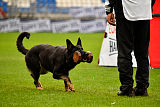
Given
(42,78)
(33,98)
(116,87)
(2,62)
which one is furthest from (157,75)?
(2,62)

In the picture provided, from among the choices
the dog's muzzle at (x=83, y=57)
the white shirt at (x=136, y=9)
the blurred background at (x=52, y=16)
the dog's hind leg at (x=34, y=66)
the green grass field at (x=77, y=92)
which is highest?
the white shirt at (x=136, y=9)

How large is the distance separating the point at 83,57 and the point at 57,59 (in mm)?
524

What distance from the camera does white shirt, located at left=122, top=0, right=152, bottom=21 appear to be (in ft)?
15.8

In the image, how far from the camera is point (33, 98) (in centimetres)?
493

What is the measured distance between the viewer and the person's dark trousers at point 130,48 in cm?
491

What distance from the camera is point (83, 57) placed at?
523 cm

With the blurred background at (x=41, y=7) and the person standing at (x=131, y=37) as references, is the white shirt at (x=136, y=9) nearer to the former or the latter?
the person standing at (x=131, y=37)

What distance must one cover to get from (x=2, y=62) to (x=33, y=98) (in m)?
5.96

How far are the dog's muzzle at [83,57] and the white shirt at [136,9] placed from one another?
80 cm

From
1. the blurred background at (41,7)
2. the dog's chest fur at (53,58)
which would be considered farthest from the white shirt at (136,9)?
the blurred background at (41,7)

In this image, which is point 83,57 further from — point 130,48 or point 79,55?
point 130,48

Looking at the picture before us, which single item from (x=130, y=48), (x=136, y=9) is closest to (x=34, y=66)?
(x=130, y=48)

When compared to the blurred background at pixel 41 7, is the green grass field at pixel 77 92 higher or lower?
higher

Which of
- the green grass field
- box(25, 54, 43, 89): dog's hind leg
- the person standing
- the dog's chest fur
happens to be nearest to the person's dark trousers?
the person standing
